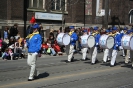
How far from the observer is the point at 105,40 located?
14.3 metres

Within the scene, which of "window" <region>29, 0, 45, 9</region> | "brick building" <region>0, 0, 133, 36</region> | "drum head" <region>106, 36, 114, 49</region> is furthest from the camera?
"window" <region>29, 0, 45, 9</region>

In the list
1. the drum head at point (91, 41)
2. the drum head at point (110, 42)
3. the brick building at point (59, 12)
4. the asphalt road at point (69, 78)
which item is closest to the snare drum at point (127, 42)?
the drum head at point (110, 42)

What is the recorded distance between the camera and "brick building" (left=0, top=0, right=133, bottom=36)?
24.8 m

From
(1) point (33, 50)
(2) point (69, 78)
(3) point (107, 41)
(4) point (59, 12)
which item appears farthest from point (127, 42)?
Answer: (4) point (59, 12)

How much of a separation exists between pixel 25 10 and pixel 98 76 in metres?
15.5

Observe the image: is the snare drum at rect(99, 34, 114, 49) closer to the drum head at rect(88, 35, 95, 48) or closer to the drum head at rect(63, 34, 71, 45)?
the drum head at rect(88, 35, 95, 48)

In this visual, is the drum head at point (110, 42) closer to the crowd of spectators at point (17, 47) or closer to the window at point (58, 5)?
the crowd of spectators at point (17, 47)

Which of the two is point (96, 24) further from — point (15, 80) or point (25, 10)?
point (15, 80)

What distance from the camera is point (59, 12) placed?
28859 millimetres

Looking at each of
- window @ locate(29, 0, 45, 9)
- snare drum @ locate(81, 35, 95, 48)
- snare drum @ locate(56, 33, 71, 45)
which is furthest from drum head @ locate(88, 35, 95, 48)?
window @ locate(29, 0, 45, 9)

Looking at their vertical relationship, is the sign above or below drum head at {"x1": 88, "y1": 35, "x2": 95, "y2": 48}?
above

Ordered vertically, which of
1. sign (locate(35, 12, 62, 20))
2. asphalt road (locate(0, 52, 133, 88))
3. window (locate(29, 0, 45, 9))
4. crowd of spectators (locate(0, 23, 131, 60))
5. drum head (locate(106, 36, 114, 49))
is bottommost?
asphalt road (locate(0, 52, 133, 88))

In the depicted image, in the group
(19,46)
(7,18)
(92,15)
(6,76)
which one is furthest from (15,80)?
(92,15)

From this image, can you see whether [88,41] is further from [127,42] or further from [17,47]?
[17,47]
